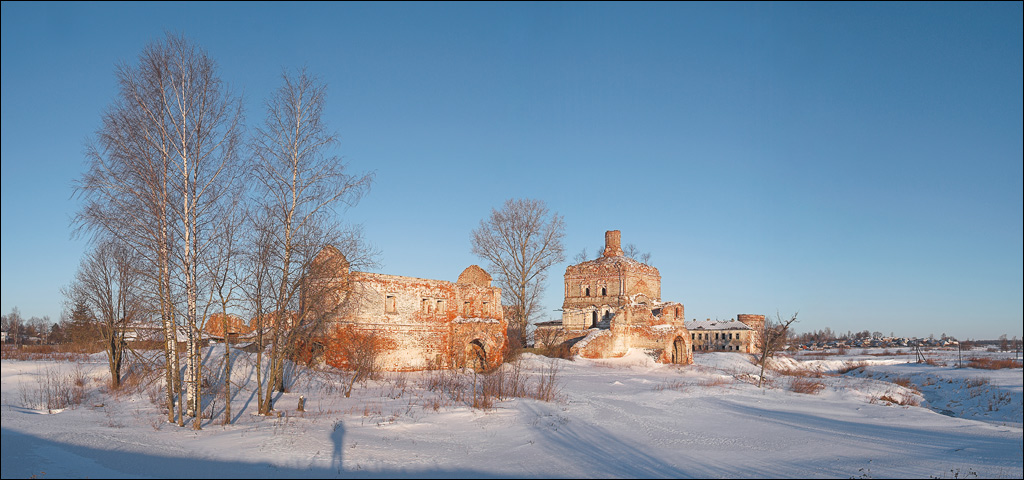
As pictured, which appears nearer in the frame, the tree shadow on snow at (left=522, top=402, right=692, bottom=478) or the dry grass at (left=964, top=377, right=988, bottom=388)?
the tree shadow on snow at (left=522, top=402, right=692, bottom=478)

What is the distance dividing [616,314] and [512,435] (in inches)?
963

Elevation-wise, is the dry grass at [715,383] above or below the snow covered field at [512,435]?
below

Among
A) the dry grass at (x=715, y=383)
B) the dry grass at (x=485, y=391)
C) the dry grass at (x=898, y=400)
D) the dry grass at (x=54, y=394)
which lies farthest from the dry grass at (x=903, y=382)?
the dry grass at (x=54, y=394)

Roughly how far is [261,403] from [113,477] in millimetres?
5964

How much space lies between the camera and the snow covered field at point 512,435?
909cm

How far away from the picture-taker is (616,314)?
117 ft

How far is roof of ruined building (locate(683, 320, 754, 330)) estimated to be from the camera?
62469mm

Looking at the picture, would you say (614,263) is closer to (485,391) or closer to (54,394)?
(485,391)

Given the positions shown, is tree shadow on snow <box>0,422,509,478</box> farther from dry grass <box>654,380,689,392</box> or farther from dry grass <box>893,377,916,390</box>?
dry grass <box>893,377,916,390</box>

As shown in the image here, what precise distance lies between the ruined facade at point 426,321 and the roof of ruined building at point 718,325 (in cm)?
3948

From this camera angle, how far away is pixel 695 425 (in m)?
14.1

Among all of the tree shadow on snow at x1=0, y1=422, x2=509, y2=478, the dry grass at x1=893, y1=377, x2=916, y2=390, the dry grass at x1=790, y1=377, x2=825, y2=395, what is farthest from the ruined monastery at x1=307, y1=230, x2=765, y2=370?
the dry grass at x1=790, y1=377, x2=825, y2=395

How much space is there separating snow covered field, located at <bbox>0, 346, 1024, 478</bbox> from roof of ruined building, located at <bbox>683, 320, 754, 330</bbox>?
42116 mm

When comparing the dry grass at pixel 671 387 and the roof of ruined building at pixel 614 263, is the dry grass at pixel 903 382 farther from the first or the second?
the roof of ruined building at pixel 614 263
